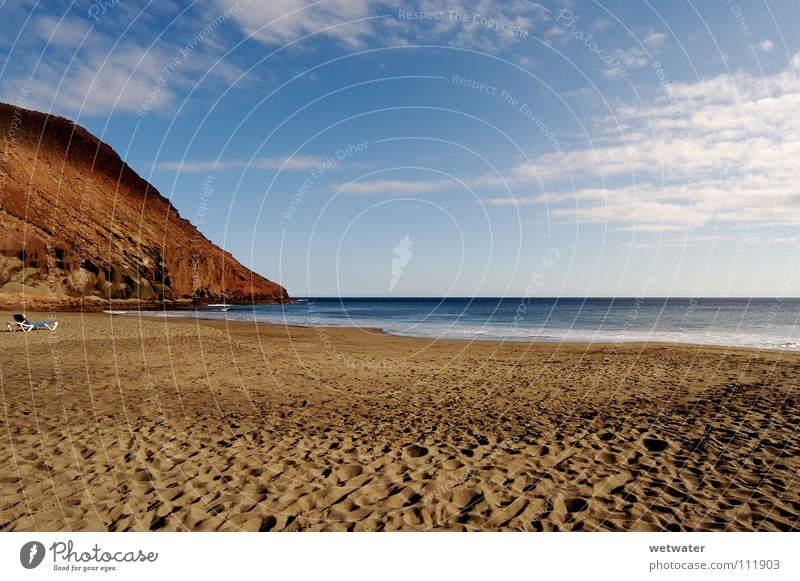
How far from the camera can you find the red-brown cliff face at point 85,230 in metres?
51.3

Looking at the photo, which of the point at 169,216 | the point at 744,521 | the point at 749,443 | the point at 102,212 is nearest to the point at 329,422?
the point at 744,521

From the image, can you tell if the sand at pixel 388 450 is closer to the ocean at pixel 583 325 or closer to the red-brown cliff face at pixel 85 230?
the ocean at pixel 583 325

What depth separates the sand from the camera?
16.2 feet

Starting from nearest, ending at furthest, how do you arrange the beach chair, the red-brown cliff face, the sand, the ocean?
the sand < the beach chair < the ocean < the red-brown cliff face

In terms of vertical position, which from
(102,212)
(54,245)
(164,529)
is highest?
(102,212)

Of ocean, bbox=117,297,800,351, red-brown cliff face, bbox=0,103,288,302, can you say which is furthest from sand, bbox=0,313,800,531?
red-brown cliff face, bbox=0,103,288,302

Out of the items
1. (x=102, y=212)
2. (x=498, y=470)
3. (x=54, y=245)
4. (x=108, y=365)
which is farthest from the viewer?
(x=102, y=212)

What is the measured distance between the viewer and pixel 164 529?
15.2 ft

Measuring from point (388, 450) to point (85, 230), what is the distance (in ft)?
Answer: 238

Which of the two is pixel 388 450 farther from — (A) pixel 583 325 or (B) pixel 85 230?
(B) pixel 85 230

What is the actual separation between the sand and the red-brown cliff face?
124 ft

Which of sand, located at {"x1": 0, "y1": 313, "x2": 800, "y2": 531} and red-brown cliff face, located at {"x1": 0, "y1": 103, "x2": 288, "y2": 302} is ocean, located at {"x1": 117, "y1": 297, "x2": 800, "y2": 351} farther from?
sand, located at {"x1": 0, "y1": 313, "x2": 800, "y2": 531}

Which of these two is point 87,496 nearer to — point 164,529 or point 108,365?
point 164,529
